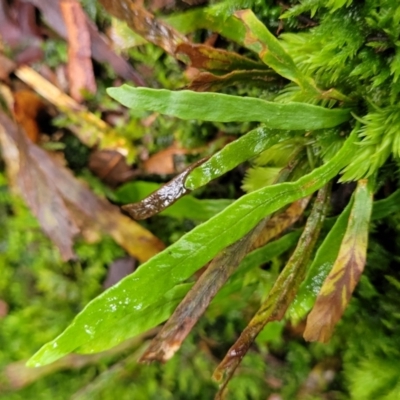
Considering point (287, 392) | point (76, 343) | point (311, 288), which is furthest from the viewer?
point (287, 392)

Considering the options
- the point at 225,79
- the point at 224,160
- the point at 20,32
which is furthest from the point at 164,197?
the point at 20,32

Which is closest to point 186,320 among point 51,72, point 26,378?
point 26,378

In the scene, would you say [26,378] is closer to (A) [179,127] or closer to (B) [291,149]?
(A) [179,127]

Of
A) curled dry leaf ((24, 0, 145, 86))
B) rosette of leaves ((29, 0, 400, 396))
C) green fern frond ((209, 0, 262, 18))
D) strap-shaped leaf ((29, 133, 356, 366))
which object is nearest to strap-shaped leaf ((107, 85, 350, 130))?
rosette of leaves ((29, 0, 400, 396))

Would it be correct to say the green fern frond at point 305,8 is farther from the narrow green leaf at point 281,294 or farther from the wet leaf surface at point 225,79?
the narrow green leaf at point 281,294

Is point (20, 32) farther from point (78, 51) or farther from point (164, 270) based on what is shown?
point (164, 270)

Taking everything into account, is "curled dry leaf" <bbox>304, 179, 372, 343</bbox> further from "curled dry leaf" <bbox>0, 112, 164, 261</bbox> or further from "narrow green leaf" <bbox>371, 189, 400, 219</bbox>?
"curled dry leaf" <bbox>0, 112, 164, 261</bbox>
